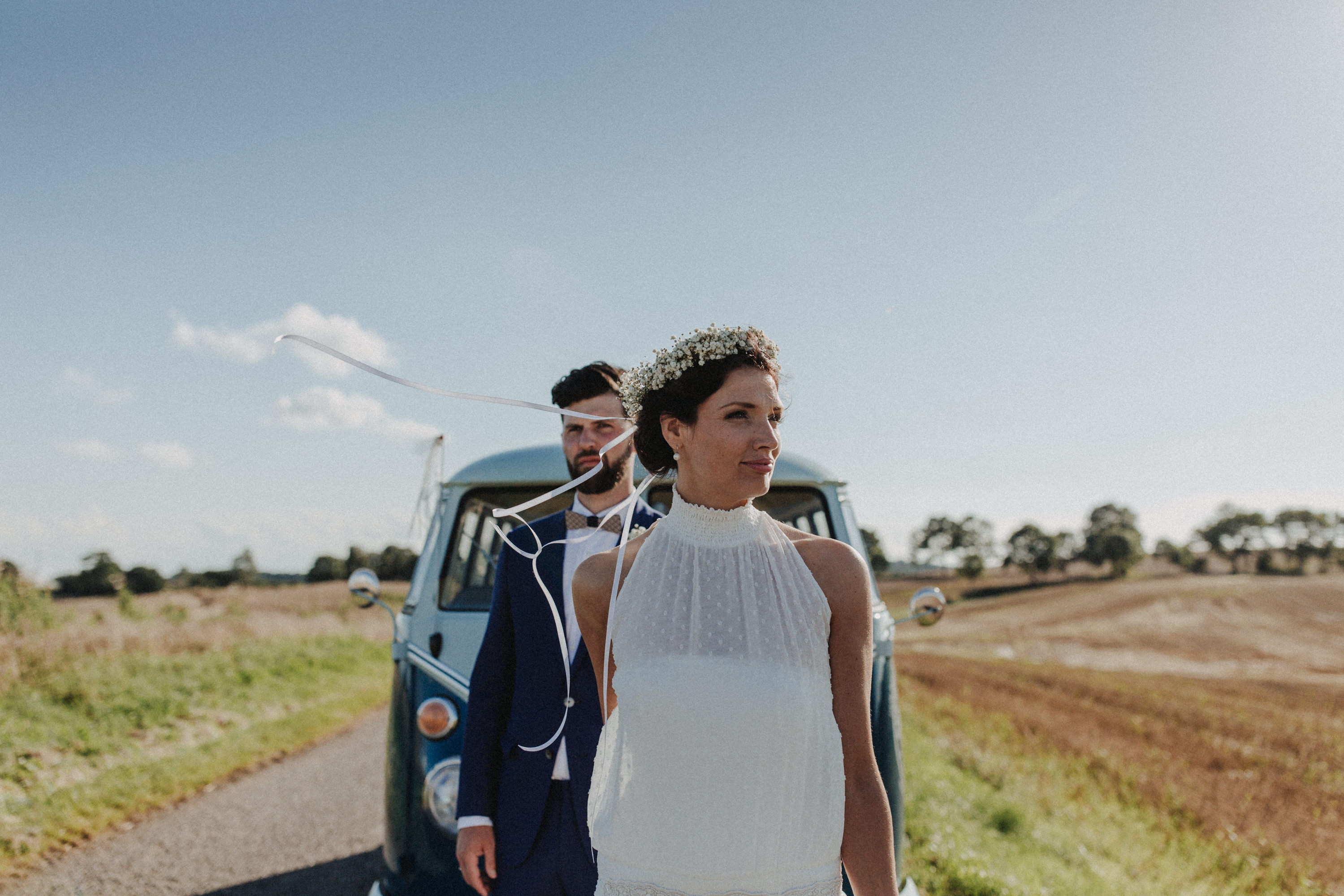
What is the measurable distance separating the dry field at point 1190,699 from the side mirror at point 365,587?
20.1 feet

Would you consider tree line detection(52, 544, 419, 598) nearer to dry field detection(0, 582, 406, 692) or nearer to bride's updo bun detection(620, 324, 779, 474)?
dry field detection(0, 582, 406, 692)

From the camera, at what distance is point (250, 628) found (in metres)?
16.5

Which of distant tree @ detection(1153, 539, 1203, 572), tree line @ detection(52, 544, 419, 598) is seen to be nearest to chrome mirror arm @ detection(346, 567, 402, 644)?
tree line @ detection(52, 544, 419, 598)

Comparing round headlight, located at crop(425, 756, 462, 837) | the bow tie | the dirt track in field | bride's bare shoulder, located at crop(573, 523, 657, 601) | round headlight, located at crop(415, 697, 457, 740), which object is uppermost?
the bow tie

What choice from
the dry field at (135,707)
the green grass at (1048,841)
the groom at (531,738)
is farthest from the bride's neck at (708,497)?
the dry field at (135,707)

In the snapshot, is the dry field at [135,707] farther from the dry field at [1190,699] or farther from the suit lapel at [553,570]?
the dry field at [1190,699]

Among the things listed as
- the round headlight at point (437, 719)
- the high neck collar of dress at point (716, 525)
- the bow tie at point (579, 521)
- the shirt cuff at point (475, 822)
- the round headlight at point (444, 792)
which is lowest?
the round headlight at point (444, 792)

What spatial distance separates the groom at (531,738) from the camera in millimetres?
2074

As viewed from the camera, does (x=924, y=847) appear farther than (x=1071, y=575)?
No

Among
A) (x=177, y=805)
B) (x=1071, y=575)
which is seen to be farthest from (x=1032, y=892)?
(x=1071, y=575)

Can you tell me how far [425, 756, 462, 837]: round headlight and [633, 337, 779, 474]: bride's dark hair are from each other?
1.88 metres

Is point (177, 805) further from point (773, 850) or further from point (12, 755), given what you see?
point (773, 850)

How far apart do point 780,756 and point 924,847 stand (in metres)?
4.56

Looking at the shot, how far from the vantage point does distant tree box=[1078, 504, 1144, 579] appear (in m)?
87.6
